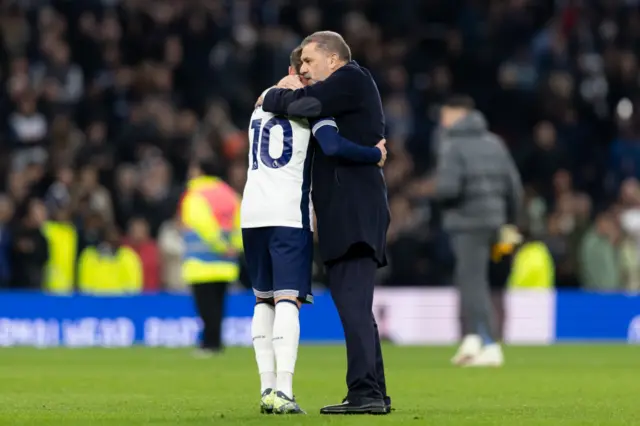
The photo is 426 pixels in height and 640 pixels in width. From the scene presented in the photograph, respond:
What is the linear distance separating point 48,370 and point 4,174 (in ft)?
26.7

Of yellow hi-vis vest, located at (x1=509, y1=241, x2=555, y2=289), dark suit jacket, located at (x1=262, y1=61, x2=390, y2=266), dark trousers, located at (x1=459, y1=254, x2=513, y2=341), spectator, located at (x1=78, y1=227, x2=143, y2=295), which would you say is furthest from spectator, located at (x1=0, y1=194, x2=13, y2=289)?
dark suit jacket, located at (x1=262, y1=61, x2=390, y2=266)

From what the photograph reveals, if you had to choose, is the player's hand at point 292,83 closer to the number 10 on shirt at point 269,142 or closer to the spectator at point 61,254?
the number 10 on shirt at point 269,142

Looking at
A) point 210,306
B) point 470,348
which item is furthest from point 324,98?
point 210,306

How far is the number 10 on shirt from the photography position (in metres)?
9.19

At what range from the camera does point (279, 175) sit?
9.18 m

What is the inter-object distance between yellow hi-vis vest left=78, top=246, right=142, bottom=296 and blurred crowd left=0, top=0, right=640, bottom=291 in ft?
0.42

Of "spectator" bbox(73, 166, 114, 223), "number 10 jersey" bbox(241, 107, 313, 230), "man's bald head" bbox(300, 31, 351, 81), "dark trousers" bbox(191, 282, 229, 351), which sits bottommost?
"dark trousers" bbox(191, 282, 229, 351)

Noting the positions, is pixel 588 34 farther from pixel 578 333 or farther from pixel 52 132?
pixel 52 132

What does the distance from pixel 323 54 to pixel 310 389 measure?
351cm

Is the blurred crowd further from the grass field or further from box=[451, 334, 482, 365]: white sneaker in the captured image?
box=[451, 334, 482, 365]: white sneaker

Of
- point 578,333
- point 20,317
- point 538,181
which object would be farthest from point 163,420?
point 538,181

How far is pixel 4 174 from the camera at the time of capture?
2194 cm

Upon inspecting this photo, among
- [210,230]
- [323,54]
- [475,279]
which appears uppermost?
[323,54]

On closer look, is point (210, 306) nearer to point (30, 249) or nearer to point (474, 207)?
point (474, 207)
